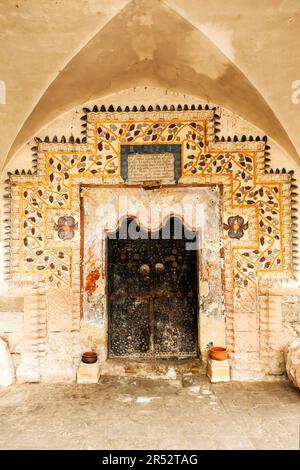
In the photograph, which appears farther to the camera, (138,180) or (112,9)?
(138,180)

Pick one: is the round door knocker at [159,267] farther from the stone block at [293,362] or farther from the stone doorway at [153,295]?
the stone block at [293,362]

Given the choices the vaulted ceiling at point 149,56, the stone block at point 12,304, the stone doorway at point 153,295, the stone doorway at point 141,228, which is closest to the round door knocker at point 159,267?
the stone doorway at point 153,295

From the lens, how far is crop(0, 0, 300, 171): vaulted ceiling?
11.5 feet

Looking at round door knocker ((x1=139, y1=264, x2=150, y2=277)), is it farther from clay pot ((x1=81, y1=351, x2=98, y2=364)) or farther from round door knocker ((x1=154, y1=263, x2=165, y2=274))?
clay pot ((x1=81, y1=351, x2=98, y2=364))

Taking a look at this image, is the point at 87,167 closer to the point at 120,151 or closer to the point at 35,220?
the point at 120,151

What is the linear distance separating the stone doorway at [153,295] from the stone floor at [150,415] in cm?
56

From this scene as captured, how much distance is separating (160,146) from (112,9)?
1682 millimetres

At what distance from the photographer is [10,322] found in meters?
4.54

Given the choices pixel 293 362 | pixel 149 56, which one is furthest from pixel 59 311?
pixel 149 56

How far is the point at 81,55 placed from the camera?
400cm

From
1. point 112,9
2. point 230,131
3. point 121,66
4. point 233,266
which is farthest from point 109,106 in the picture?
point 233,266

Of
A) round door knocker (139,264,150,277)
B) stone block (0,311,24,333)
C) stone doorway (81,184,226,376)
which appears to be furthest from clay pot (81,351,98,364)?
round door knocker (139,264,150,277)

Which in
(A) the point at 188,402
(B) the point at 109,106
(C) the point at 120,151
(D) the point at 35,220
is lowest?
(A) the point at 188,402

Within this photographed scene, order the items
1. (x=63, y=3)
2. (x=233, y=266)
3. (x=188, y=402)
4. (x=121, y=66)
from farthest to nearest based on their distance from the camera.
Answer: (x=233, y=266), (x=121, y=66), (x=188, y=402), (x=63, y=3)
